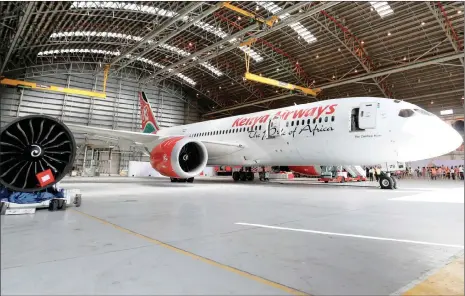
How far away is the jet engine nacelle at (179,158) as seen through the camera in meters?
9.57

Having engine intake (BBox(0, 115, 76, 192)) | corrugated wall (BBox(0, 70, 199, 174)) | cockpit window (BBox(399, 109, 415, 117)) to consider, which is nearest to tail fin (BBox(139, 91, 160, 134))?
corrugated wall (BBox(0, 70, 199, 174))

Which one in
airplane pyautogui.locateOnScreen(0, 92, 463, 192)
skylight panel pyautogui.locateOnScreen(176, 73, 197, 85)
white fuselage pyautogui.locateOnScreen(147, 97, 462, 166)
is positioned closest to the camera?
airplane pyautogui.locateOnScreen(0, 92, 463, 192)

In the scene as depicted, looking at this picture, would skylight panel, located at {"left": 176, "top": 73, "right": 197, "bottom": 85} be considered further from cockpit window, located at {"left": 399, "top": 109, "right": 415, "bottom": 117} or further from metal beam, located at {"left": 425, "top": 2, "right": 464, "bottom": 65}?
cockpit window, located at {"left": 399, "top": 109, "right": 415, "bottom": 117}

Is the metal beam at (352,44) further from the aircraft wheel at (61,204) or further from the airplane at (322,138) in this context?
the aircraft wheel at (61,204)

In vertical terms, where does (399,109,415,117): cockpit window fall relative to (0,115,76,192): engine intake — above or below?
above

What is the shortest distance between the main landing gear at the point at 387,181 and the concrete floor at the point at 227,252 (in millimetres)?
5142

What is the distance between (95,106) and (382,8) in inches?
1043

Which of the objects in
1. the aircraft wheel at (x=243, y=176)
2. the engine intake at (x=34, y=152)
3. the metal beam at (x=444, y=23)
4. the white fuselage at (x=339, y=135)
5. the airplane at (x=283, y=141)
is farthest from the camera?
the metal beam at (x=444, y=23)

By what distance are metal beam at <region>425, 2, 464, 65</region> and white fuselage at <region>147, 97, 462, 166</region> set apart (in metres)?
11.3

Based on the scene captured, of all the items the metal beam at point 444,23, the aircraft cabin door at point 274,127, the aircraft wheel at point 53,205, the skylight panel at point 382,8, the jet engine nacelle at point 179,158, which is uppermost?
the skylight panel at point 382,8

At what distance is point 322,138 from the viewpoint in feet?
29.9

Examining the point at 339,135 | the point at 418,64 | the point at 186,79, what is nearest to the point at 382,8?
the point at 418,64

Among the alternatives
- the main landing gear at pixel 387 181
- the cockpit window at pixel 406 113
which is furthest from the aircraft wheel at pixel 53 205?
the cockpit window at pixel 406 113

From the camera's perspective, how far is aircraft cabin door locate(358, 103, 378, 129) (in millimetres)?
8250
